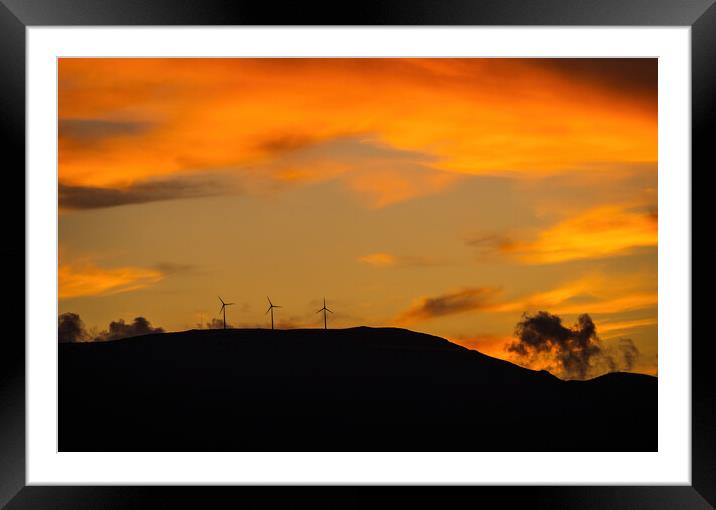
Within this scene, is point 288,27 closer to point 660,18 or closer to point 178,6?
point 178,6

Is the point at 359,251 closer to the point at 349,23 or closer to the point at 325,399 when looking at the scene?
the point at 325,399

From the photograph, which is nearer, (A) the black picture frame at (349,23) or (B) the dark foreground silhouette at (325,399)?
(A) the black picture frame at (349,23)

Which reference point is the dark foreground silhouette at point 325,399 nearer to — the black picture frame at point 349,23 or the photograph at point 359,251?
the photograph at point 359,251

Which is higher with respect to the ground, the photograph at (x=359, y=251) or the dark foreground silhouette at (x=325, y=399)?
the photograph at (x=359, y=251)

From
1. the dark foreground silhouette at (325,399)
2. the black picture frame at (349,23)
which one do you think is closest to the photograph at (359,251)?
the dark foreground silhouette at (325,399)

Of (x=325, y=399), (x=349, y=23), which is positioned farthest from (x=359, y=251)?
(x=349, y=23)
